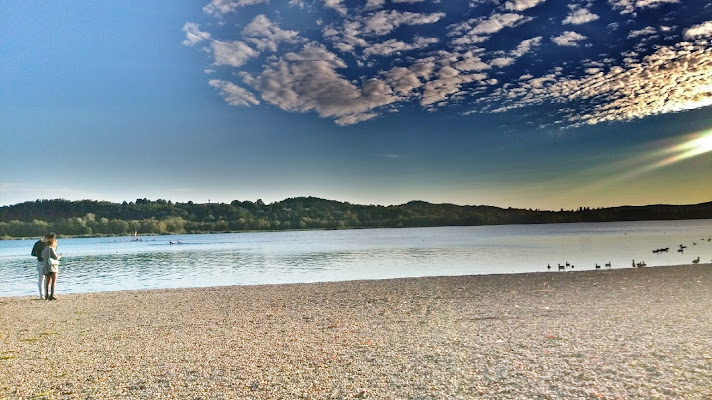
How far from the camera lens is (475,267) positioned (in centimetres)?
2844

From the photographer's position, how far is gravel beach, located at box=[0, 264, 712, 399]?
6.05m

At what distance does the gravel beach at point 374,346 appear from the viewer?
6.05m

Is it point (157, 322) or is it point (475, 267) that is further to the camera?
point (475, 267)

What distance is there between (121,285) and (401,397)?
21099 millimetres

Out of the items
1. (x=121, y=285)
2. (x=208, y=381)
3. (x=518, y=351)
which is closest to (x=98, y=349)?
(x=208, y=381)

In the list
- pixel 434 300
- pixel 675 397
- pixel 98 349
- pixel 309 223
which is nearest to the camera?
pixel 675 397

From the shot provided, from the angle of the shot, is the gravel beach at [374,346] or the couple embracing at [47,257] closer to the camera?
the gravel beach at [374,346]

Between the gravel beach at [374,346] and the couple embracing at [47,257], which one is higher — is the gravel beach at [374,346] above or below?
below

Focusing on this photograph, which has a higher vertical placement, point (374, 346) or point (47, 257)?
point (47, 257)

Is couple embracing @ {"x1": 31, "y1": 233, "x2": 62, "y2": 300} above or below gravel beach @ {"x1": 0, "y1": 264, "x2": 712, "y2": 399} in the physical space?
above

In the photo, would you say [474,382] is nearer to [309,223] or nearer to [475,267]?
[475,267]

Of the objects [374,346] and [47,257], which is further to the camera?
[47,257]

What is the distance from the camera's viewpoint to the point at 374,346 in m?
8.18

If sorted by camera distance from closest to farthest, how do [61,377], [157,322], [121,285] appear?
[61,377]
[157,322]
[121,285]
